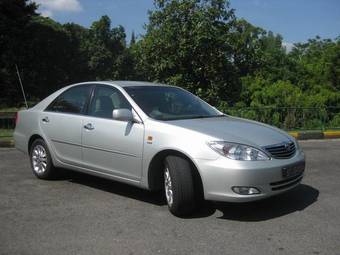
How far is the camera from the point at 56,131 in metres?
6.87

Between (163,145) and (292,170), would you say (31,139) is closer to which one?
(163,145)

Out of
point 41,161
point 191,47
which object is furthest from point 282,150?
point 191,47

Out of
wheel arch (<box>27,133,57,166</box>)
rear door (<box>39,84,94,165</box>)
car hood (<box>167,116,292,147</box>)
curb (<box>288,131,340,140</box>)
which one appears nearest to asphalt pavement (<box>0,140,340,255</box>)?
wheel arch (<box>27,133,57,166</box>)

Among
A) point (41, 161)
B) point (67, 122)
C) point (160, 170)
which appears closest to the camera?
point (160, 170)

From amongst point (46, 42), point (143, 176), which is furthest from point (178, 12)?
point (46, 42)

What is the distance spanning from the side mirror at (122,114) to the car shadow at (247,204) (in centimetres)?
112

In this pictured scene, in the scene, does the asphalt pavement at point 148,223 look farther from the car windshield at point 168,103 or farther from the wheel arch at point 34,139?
the car windshield at point 168,103

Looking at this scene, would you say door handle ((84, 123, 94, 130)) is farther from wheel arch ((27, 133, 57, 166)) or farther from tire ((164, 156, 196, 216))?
tire ((164, 156, 196, 216))

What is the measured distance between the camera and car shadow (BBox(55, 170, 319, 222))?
17.6 feet

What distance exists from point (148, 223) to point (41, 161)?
284 centimetres

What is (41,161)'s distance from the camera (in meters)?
7.28

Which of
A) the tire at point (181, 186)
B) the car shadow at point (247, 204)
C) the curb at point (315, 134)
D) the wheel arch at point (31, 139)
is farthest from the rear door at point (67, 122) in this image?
the curb at point (315, 134)

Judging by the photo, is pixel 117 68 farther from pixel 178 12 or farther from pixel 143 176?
pixel 143 176

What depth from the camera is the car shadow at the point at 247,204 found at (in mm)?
5362
